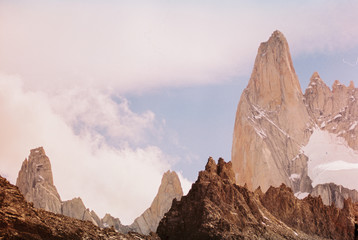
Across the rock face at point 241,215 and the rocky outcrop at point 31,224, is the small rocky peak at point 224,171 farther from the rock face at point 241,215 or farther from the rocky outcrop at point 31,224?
the rocky outcrop at point 31,224

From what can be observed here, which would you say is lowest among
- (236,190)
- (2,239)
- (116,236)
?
(2,239)

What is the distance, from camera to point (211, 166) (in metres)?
143

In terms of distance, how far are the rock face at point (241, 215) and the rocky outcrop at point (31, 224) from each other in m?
24.3

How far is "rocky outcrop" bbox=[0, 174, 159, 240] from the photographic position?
79500 mm

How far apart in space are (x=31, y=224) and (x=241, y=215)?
174 feet

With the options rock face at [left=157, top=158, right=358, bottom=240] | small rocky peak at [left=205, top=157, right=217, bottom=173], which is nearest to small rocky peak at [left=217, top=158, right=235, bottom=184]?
rock face at [left=157, top=158, right=358, bottom=240]

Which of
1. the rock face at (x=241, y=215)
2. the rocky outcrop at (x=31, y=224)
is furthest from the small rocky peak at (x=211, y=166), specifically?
the rocky outcrop at (x=31, y=224)

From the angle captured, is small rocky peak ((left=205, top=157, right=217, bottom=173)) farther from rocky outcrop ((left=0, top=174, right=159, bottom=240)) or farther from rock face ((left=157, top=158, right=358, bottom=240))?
rocky outcrop ((left=0, top=174, right=159, bottom=240))

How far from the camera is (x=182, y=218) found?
122 metres

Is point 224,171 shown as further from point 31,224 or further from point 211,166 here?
point 31,224

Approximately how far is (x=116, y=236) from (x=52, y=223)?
12.4 meters

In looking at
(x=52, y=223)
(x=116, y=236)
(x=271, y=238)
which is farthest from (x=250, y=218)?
(x=52, y=223)

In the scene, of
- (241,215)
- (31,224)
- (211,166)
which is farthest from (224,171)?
(31,224)

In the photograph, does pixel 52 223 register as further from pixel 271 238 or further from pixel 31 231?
pixel 271 238
